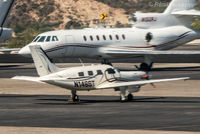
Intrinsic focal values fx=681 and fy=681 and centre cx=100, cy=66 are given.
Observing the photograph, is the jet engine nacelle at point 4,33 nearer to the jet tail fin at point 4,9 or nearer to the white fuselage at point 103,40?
the jet tail fin at point 4,9

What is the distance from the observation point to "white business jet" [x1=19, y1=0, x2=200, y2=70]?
51.2 m

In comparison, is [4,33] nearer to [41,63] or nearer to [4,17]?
[4,17]

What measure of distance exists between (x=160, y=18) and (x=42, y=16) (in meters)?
95.0

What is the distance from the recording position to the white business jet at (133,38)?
51250 mm

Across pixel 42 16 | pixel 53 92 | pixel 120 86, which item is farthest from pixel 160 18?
pixel 42 16

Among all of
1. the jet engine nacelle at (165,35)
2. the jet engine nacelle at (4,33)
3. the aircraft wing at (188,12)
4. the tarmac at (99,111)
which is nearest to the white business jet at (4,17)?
the jet engine nacelle at (4,33)

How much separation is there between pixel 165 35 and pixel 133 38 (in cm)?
274

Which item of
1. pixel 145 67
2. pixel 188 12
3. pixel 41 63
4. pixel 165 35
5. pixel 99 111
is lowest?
pixel 145 67

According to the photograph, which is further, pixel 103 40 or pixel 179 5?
pixel 179 5

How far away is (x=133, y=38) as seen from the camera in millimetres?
53500

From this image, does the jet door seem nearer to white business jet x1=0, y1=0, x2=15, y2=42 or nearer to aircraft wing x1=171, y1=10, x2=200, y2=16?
white business jet x1=0, y1=0, x2=15, y2=42

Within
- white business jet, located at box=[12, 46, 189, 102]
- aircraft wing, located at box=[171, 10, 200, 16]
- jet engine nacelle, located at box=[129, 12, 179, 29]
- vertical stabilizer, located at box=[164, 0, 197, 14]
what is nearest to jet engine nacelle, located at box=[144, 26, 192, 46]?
jet engine nacelle, located at box=[129, 12, 179, 29]

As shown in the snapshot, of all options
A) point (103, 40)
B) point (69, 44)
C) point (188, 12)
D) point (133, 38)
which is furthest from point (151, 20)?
point (69, 44)

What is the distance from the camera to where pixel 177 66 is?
5803 centimetres
